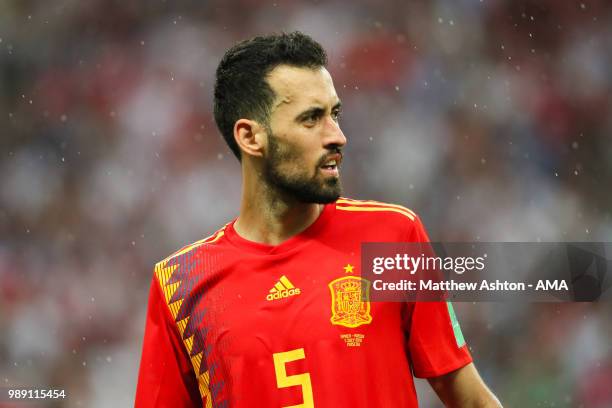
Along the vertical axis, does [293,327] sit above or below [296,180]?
below

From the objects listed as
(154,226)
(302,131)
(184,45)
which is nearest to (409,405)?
(302,131)

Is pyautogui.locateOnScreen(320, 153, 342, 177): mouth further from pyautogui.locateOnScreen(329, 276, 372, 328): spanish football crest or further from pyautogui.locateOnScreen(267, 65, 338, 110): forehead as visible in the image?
pyautogui.locateOnScreen(329, 276, 372, 328): spanish football crest

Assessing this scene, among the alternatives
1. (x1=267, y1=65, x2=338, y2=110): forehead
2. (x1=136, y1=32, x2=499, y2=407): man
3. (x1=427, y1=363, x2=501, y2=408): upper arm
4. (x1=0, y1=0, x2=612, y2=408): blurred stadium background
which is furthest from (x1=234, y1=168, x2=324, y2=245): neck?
(x1=0, y1=0, x2=612, y2=408): blurred stadium background

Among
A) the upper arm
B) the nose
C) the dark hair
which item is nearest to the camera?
the upper arm

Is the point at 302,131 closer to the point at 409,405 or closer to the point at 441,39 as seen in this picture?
the point at 409,405

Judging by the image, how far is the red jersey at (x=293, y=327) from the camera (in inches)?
95.1


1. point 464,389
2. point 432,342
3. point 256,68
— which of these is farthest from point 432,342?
point 256,68

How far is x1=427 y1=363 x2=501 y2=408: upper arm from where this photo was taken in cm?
239

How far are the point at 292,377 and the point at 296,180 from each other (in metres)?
0.54

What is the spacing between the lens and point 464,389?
2.44m

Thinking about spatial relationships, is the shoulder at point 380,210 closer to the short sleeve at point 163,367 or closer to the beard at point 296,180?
the beard at point 296,180

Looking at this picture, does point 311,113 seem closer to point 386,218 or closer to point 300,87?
point 300,87

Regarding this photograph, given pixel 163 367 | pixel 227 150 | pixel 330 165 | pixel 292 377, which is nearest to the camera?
pixel 292 377

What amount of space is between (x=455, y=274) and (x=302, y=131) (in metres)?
1.03
